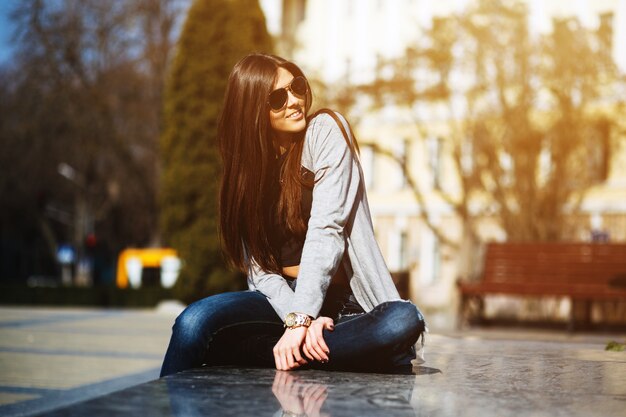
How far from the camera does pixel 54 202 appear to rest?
49094 mm

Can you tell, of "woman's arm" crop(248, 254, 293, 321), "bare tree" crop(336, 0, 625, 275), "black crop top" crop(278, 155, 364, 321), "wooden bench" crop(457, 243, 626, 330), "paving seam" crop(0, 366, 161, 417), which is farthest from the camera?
"bare tree" crop(336, 0, 625, 275)

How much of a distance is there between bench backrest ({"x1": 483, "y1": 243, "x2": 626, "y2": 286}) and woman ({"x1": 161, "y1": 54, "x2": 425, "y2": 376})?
38.1ft

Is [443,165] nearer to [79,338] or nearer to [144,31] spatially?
[144,31]

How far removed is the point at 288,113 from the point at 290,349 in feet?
2.97

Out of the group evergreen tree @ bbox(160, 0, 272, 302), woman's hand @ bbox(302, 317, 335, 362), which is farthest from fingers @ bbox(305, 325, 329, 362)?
evergreen tree @ bbox(160, 0, 272, 302)

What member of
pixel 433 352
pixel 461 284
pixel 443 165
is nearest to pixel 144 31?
pixel 443 165

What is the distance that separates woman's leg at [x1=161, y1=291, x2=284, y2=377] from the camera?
128 inches

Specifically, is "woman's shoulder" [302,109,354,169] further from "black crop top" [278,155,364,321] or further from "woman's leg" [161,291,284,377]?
"woman's leg" [161,291,284,377]

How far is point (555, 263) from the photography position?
49.0 feet

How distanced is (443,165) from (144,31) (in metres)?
10.7

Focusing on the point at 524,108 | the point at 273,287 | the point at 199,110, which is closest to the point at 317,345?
the point at 273,287

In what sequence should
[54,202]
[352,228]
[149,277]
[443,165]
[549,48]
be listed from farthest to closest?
1. [54,202]
2. [149,277]
3. [443,165]
4. [549,48]
5. [352,228]

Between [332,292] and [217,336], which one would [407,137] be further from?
[217,336]

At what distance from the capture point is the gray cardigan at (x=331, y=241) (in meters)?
3.22
